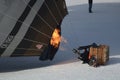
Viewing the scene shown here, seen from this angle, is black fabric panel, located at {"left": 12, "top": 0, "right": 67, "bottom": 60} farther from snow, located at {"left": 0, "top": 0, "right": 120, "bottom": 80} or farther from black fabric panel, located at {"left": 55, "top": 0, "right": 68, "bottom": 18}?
snow, located at {"left": 0, "top": 0, "right": 120, "bottom": 80}

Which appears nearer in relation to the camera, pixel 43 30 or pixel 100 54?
pixel 100 54

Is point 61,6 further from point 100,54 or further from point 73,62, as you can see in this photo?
point 100,54

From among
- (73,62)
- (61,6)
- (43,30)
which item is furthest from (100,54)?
(61,6)

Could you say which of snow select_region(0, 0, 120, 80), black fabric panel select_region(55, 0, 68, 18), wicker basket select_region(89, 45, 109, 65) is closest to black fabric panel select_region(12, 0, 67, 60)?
black fabric panel select_region(55, 0, 68, 18)

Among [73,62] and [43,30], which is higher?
[43,30]

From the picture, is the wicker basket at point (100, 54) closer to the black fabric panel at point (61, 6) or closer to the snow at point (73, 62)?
the snow at point (73, 62)

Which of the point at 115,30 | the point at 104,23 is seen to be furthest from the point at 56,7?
the point at 104,23

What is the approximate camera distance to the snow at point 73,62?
1221 centimetres

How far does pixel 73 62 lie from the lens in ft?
46.0

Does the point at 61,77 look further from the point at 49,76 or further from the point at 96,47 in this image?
the point at 96,47

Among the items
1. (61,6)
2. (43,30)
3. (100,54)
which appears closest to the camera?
(100,54)

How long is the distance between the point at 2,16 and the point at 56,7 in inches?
98.4

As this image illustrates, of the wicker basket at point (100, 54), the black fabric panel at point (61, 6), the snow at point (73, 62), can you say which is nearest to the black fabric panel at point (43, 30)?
the black fabric panel at point (61, 6)

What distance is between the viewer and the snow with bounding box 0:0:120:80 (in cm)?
1221
